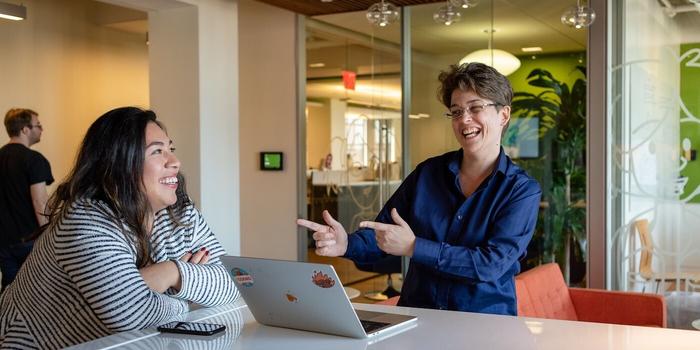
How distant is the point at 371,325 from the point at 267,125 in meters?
4.69

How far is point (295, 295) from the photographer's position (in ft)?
6.37

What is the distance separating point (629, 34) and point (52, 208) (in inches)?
165

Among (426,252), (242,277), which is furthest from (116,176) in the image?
→ (426,252)

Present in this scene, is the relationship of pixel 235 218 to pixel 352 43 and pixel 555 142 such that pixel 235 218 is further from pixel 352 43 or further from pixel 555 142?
pixel 555 142

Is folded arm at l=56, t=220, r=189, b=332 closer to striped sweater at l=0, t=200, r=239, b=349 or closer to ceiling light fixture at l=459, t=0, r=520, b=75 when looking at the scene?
striped sweater at l=0, t=200, r=239, b=349

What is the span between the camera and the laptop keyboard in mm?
1938

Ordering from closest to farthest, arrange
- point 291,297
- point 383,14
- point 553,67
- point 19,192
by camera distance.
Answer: point 291,297, point 383,14, point 19,192, point 553,67

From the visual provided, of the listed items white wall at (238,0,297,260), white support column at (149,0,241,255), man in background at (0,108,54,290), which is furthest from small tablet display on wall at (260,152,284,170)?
man in background at (0,108,54,290)

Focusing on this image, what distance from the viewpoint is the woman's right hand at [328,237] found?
7.52ft

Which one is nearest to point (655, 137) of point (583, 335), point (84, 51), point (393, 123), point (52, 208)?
point (393, 123)

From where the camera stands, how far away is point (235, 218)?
5.91 meters

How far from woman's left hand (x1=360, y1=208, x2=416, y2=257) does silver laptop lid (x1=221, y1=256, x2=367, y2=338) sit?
0.33m

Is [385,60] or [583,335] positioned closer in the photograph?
[583,335]

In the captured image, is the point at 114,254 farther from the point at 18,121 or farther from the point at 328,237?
the point at 18,121
